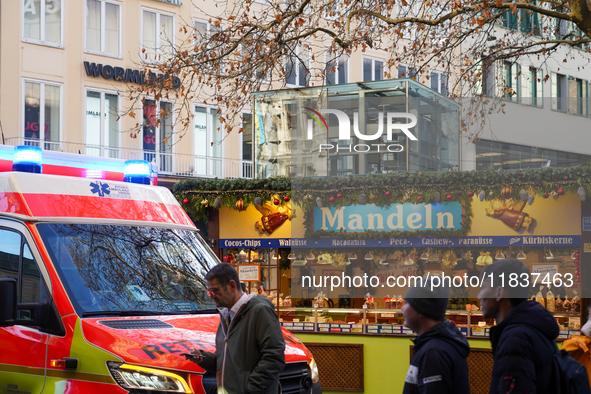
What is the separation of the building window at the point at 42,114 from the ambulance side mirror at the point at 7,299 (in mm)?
20004

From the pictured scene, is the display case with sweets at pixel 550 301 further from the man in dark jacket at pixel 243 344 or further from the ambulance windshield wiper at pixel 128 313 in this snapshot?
the man in dark jacket at pixel 243 344

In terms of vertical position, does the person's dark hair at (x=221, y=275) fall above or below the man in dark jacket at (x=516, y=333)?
above

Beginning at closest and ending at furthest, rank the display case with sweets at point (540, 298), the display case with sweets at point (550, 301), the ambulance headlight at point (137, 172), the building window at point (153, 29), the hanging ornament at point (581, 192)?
1. the ambulance headlight at point (137, 172)
2. the hanging ornament at point (581, 192)
3. the display case with sweets at point (550, 301)
4. the display case with sweets at point (540, 298)
5. the building window at point (153, 29)

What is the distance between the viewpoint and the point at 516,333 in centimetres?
348

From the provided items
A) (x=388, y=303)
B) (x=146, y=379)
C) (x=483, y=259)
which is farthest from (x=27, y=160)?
(x=483, y=259)

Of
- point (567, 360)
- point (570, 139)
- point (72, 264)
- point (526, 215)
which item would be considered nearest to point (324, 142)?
point (526, 215)

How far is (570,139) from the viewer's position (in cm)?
1775

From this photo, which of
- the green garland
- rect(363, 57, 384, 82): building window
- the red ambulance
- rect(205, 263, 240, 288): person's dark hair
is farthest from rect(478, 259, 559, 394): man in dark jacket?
rect(363, 57, 384, 82): building window

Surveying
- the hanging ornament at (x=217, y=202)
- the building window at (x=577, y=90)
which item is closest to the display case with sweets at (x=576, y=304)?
the hanging ornament at (x=217, y=202)

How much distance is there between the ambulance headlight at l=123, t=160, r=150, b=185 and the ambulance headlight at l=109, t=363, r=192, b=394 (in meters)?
2.49

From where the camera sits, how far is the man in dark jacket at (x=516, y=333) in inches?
134

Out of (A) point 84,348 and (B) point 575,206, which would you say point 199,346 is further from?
(B) point 575,206

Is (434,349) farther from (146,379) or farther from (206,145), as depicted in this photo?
(206,145)

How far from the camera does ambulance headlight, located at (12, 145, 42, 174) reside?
6.08 m
